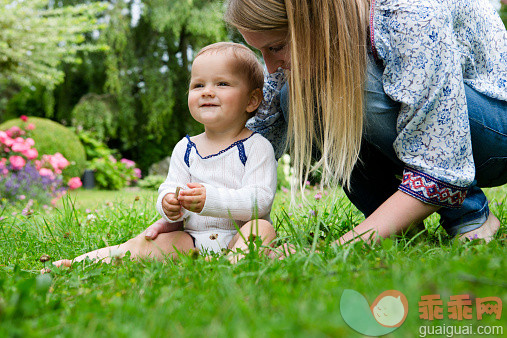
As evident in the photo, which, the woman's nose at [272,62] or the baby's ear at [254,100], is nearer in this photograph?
the woman's nose at [272,62]

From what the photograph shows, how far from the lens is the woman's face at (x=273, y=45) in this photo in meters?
1.86

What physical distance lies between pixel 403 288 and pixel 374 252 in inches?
18.9

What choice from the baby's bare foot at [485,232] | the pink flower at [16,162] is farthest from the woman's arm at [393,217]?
the pink flower at [16,162]

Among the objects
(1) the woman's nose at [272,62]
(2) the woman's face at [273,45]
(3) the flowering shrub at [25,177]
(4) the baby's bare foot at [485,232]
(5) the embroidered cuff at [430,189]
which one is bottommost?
(3) the flowering shrub at [25,177]

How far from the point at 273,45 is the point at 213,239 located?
86cm

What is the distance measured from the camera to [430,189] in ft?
5.50

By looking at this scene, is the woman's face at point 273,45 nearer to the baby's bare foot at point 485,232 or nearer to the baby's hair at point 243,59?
the baby's hair at point 243,59

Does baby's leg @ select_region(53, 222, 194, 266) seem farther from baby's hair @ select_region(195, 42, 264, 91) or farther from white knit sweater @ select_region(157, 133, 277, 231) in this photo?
baby's hair @ select_region(195, 42, 264, 91)

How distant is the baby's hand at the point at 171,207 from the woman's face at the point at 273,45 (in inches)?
27.9

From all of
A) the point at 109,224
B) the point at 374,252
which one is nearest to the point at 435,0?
the point at 374,252

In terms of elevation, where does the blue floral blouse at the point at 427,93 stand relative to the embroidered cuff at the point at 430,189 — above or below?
above

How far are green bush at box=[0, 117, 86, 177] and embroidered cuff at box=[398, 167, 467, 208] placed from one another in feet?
22.5

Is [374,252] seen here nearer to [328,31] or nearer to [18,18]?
[328,31]

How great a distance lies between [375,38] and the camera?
5.92 ft
